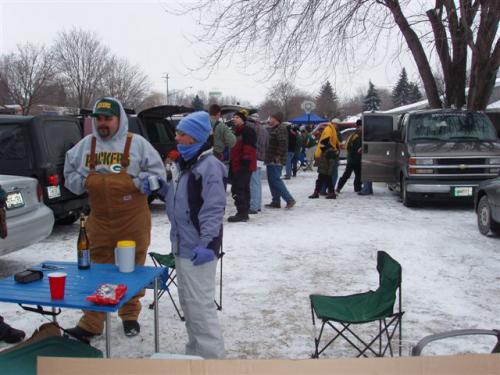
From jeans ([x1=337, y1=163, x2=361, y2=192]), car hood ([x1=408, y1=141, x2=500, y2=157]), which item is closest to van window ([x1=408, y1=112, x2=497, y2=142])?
car hood ([x1=408, y1=141, x2=500, y2=157])

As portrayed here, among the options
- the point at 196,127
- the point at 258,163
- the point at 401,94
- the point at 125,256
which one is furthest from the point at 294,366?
the point at 401,94

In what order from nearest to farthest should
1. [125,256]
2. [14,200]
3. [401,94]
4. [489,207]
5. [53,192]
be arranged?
[125,256]
[14,200]
[53,192]
[489,207]
[401,94]

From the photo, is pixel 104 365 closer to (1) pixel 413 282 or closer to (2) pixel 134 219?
(2) pixel 134 219

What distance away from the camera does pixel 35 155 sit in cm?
726

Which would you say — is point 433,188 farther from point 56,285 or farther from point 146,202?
point 56,285

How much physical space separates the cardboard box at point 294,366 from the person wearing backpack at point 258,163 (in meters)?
7.81

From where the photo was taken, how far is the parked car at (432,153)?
10047 mm

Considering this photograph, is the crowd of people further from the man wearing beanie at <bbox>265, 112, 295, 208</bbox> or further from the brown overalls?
the man wearing beanie at <bbox>265, 112, 295, 208</bbox>

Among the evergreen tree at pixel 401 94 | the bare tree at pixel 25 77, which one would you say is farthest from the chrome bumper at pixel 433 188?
the evergreen tree at pixel 401 94

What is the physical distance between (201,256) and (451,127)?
885 centimetres

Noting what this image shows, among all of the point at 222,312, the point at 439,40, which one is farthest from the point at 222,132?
the point at 439,40

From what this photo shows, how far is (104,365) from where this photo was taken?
1.66 m

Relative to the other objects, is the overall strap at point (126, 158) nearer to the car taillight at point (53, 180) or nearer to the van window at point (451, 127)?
the car taillight at point (53, 180)

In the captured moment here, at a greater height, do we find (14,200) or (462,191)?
(14,200)
